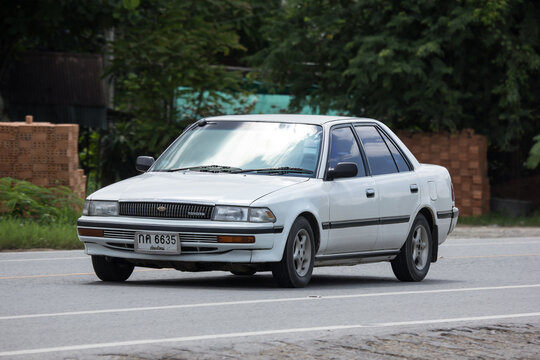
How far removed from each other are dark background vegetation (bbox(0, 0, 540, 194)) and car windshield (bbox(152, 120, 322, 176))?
16202mm

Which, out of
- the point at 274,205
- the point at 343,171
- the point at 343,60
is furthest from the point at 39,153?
the point at 343,60

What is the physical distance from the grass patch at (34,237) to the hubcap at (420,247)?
5775 mm

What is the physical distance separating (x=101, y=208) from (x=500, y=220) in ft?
63.3

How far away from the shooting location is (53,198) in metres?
20.2

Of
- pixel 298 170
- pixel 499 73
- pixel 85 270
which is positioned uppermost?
pixel 499 73

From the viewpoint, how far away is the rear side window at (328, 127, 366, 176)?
38.5 ft

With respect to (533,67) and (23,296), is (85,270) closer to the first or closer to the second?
(23,296)

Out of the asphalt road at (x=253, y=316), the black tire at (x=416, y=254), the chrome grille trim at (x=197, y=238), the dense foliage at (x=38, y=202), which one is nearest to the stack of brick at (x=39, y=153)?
the dense foliage at (x=38, y=202)

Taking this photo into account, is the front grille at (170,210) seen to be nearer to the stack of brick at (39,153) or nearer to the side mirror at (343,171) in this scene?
the side mirror at (343,171)

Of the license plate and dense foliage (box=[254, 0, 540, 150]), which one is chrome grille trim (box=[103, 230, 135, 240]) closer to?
the license plate

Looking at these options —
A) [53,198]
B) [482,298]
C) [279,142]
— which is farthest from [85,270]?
[53,198]

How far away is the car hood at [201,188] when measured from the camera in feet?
33.9

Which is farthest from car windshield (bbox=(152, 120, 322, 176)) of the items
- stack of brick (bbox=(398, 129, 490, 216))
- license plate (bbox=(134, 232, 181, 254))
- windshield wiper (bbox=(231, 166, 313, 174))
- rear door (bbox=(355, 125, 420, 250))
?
stack of brick (bbox=(398, 129, 490, 216))

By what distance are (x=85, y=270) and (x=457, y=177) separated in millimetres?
18675
